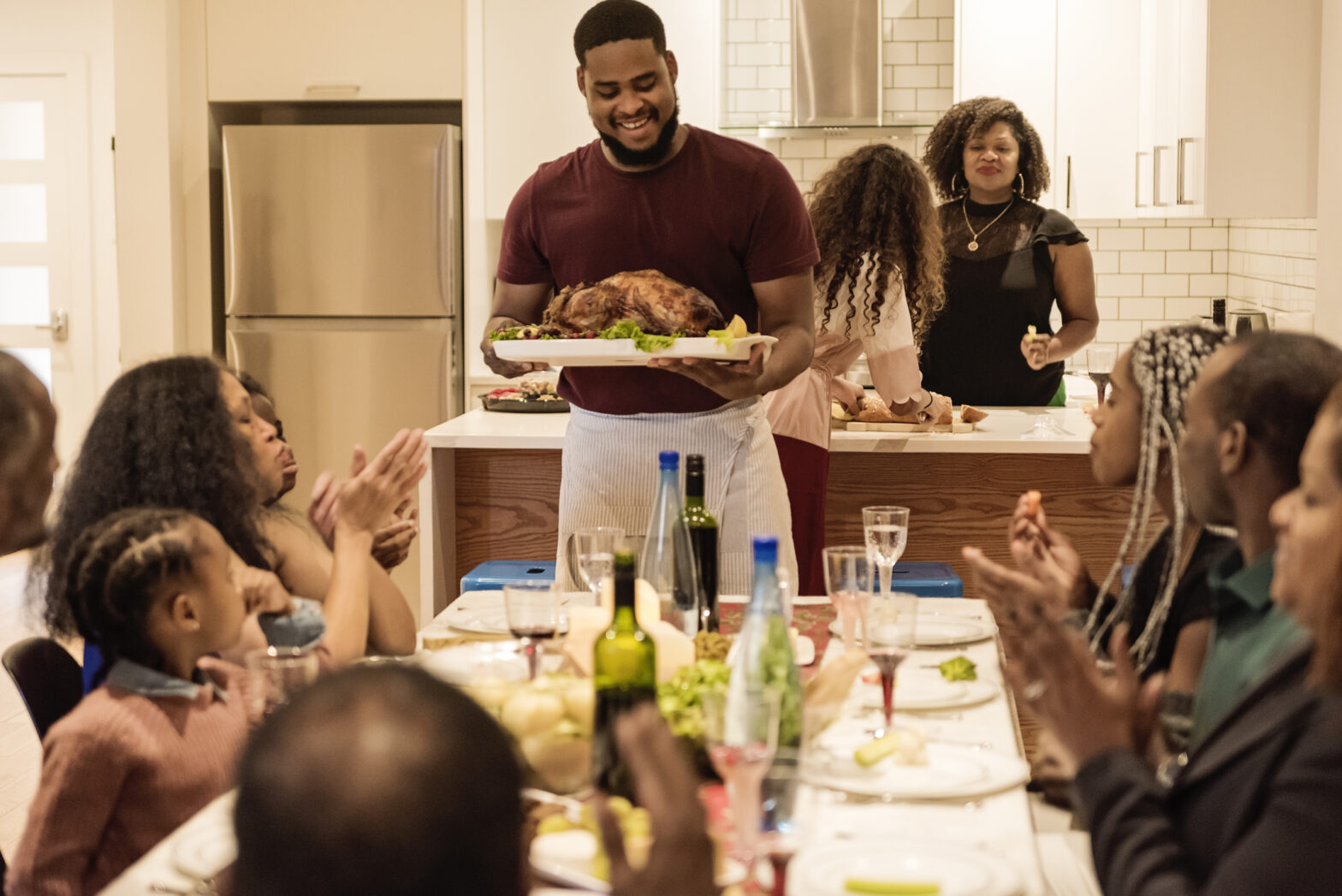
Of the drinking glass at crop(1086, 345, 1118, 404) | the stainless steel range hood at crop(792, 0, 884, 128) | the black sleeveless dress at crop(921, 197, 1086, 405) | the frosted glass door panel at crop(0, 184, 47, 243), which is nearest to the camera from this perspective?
the drinking glass at crop(1086, 345, 1118, 404)

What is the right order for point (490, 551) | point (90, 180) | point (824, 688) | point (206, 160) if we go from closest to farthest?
1. point (824, 688)
2. point (490, 551)
3. point (206, 160)
4. point (90, 180)

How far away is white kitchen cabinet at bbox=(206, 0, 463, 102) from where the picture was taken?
4.63 metres

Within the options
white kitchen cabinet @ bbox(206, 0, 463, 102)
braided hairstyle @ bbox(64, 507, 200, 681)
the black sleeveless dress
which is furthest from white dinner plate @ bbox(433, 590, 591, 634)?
white kitchen cabinet @ bbox(206, 0, 463, 102)

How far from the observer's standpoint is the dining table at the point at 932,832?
3.92ft

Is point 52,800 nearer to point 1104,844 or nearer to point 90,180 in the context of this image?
point 1104,844

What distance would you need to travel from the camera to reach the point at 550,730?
1391mm

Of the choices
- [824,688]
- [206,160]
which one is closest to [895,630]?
[824,688]

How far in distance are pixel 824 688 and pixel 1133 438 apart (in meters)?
0.55

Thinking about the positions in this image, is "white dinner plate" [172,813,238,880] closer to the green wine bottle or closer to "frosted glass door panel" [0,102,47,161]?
the green wine bottle

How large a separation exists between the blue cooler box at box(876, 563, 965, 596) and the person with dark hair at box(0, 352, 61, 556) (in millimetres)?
1799

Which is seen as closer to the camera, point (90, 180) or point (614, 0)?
point (614, 0)

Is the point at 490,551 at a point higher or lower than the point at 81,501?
lower

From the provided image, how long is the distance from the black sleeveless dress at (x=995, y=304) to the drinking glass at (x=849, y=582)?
242 centimetres

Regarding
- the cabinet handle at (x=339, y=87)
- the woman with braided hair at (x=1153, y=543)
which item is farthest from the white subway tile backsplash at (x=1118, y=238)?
the woman with braided hair at (x=1153, y=543)
